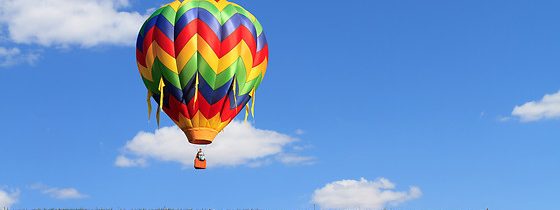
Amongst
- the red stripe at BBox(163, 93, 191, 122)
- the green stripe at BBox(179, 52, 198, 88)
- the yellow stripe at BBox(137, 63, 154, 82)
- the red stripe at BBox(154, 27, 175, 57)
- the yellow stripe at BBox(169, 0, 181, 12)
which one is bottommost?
the red stripe at BBox(163, 93, 191, 122)

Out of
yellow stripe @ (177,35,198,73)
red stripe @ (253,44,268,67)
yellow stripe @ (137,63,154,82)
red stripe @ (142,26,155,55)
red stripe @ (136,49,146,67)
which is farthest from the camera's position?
red stripe @ (253,44,268,67)

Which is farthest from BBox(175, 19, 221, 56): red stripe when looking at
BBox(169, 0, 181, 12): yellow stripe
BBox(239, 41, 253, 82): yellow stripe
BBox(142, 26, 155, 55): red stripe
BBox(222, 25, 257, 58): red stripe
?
BBox(142, 26, 155, 55): red stripe

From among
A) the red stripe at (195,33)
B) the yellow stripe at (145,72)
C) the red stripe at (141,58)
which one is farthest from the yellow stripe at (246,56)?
the red stripe at (141,58)

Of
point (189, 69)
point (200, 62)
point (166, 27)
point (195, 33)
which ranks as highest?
point (166, 27)

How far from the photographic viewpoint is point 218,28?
57.8 metres

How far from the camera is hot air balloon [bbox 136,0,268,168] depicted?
188ft

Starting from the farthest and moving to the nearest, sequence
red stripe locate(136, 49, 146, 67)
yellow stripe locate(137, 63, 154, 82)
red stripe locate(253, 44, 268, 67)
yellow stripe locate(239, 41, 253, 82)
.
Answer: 1. red stripe locate(253, 44, 268, 67)
2. red stripe locate(136, 49, 146, 67)
3. yellow stripe locate(137, 63, 154, 82)
4. yellow stripe locate(239, 41, 253, 82)

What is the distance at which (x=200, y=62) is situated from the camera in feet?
188

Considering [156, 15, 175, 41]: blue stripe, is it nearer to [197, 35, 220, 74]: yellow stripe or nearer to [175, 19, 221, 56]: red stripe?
[175, 19, 221, 56]: red stripe

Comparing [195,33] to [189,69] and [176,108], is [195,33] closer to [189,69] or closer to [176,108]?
[189,69]

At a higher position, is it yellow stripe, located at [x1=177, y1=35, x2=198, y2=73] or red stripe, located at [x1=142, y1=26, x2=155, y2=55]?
red stripe, located at [x1=142, y1=26, x2=155, y2=55]

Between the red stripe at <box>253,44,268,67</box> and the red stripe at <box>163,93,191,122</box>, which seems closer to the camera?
the red stripe at <box>163,93,191,122</box>

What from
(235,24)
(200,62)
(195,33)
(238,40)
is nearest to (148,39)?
(195,33)

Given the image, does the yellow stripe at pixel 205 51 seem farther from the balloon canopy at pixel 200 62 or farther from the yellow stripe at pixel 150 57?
the yellow stripe at pixel 150 57
